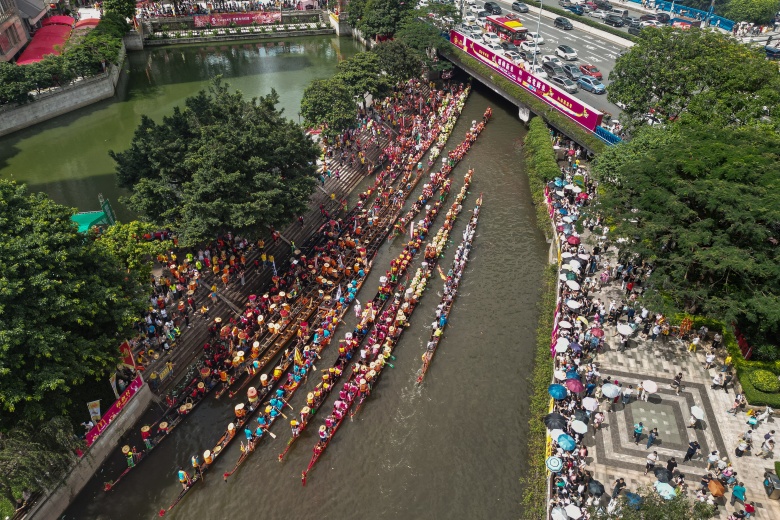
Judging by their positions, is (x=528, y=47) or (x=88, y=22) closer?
(x=528, y=47)

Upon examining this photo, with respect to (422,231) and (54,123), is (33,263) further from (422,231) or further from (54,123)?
(54,123)

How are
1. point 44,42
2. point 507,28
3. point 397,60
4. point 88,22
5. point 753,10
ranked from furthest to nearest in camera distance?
point 88,22, point 753,10, point 44,42, point 507,28, point 397,60

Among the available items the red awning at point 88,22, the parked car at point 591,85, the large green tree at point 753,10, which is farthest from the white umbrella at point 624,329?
the red awning at point 88,22

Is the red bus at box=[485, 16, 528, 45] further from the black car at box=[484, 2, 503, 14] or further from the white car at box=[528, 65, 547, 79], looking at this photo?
the white car at box=[528, 65, 547, 79]

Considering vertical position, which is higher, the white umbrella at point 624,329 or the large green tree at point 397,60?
the large green tree at point 397,60

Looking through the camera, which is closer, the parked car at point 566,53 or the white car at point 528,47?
the parked car at point 566,53

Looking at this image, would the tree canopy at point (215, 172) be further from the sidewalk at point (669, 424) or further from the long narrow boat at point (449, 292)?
the sidewalk at point (669, 424)

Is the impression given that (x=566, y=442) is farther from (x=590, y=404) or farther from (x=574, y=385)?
(x=574, y=385)

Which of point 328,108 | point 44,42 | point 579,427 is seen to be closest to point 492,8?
point 328,108
